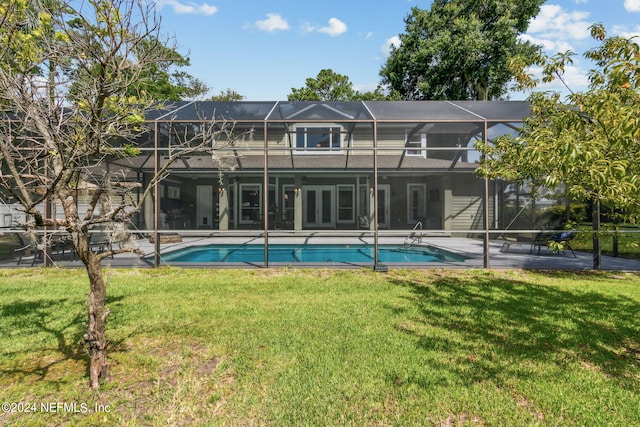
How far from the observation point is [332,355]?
3.38 meters

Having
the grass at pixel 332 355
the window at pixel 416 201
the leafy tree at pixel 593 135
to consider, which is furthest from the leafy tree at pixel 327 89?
the leafy tree at pixel 593 135

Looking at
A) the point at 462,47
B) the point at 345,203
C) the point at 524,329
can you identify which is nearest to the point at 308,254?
the point at 345,203

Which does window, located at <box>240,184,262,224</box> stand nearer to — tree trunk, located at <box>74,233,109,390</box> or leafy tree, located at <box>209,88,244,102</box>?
tree trunk, located at <box>74,233,109,390</box>

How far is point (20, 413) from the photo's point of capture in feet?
8.19

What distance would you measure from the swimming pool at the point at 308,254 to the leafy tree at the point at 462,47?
1444 cm

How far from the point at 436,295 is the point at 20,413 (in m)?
5.30

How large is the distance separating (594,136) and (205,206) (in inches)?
728

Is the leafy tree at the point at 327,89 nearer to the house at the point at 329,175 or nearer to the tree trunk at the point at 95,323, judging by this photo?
the house at the point at 329,175

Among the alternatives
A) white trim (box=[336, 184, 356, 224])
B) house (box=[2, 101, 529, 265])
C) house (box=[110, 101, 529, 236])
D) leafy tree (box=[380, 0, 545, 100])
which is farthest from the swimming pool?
leafy tree (box=[380, 0, 545, 100])

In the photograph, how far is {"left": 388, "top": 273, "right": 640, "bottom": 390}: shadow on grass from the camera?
3.21m

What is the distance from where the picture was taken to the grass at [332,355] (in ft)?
8.26

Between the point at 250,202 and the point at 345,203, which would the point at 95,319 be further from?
the point at 345,203

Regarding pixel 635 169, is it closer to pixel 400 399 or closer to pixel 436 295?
pixel 400 399

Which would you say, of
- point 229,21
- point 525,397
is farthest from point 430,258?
point 229,21
